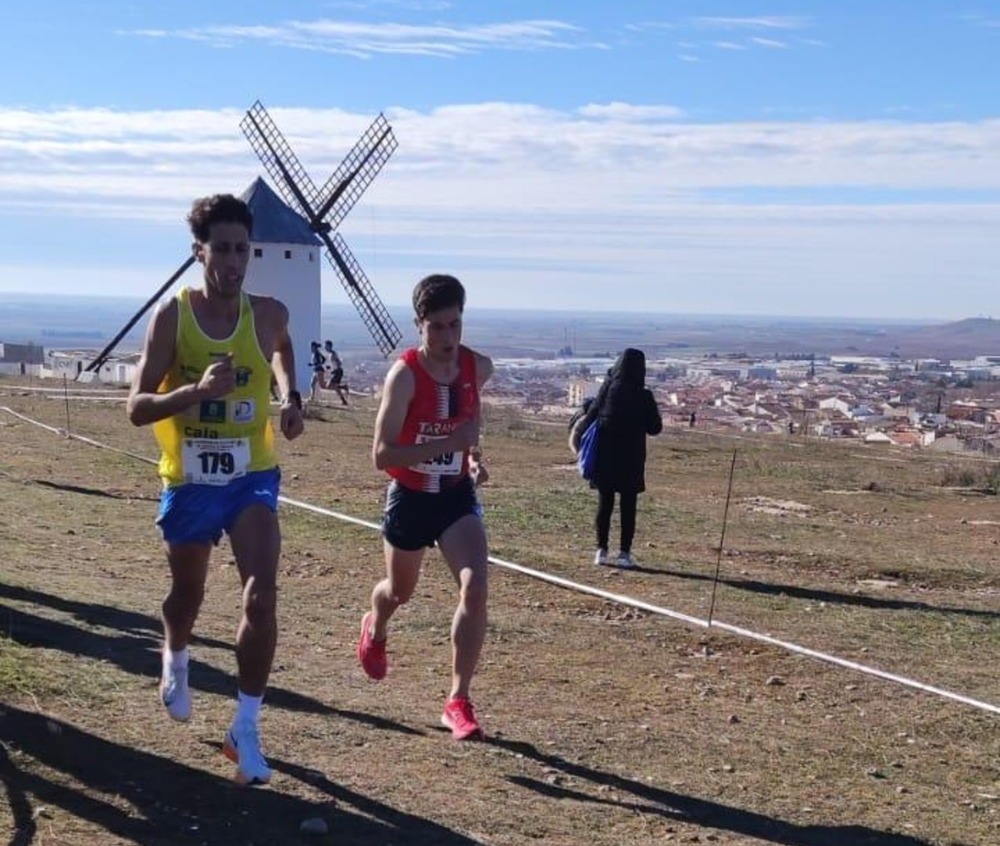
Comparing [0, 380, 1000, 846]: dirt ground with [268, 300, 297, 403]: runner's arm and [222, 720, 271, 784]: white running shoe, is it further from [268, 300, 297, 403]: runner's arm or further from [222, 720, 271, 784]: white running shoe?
[268, 300, 297, 403]: runner's arm

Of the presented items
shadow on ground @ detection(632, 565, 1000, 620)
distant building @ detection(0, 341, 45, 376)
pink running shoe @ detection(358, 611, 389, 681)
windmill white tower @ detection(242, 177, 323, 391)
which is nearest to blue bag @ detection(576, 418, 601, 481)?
shadow on ground @ detection(632, 565, 1000, 620)

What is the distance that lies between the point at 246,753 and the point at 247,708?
0.17 meters

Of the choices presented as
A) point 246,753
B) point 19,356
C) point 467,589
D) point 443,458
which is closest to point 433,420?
point 443,458

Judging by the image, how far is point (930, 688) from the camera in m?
8.34

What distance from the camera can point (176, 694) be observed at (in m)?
6.14

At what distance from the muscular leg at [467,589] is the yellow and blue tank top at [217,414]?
3.79 feet

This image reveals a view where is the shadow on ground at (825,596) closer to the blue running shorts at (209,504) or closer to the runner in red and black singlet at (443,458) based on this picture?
the runner in red and black singlet at (443,458)

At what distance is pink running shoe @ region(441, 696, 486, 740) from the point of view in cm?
666

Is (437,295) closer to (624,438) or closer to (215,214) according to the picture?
(215,214)

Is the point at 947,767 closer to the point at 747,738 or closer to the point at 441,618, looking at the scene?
the point at 747,738

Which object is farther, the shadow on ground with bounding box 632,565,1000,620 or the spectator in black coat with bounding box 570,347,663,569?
the spectator in black coat with bounding box 570,347,663,569

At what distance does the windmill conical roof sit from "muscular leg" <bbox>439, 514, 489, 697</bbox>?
1565 inches

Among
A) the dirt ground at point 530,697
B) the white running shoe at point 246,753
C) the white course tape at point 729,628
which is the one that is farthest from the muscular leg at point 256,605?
the white course tape at point 729,628

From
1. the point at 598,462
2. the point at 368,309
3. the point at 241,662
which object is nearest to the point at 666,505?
the point at 598,462
